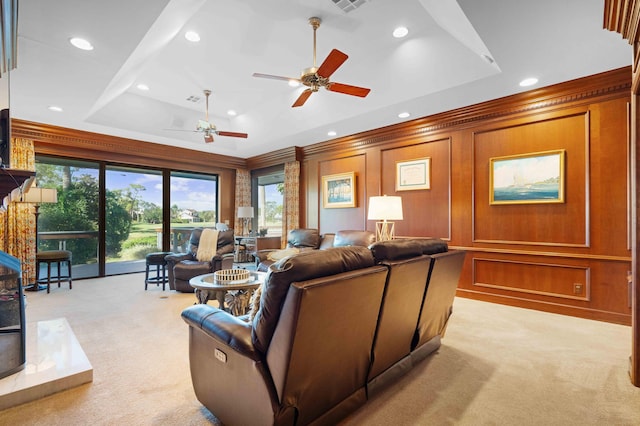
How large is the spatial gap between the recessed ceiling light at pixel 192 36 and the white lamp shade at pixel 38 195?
354 cm

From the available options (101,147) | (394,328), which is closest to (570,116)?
(394,328)

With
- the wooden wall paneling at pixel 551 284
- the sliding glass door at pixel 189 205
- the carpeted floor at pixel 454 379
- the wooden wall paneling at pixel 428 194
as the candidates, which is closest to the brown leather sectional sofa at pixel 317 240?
the wooden wall paneling at pixel 428 194

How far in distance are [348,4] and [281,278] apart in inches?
98.1

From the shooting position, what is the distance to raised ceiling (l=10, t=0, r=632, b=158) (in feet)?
7.73

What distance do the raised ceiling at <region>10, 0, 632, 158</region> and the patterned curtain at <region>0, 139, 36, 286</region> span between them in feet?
1.98

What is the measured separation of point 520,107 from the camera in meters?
3.79

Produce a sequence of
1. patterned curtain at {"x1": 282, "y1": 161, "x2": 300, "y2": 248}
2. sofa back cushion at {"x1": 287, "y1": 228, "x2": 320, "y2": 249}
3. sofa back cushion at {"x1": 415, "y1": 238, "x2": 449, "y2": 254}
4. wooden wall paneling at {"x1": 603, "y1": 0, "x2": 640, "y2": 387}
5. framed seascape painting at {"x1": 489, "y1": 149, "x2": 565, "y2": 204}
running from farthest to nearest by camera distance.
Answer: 1. patterned curtain at {"x1": 282, "y1": 161, "x2": 300, "y2": 248}
2. sofa back cushion at {"x1": 287, "y1": 228, "x2": 320, "y2": 249}
3. framed seascape painting at {"x1": 489, "y1": 149, "x2": 565, "y2": 204}
4. sofa back cushion at {"x1": 415, "y1": 238, "x2": 449, "y2": 254}
5. wooden wall paneling at {"x1": 603, "y1": 0, "x2": 640, "y2": 387}

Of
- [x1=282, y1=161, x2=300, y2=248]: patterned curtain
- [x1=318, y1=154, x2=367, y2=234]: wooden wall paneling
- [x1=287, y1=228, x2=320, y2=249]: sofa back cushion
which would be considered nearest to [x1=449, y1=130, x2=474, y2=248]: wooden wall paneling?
[x1=318, y1=154, x2=367, y2=234]: wooden wall paneling

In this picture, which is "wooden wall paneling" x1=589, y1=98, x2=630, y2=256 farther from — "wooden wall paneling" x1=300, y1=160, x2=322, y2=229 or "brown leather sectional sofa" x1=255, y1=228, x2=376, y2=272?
"wooden wall paneling" x1=300, y1=160, x2=322, y2=229

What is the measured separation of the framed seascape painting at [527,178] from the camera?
3555 millimetres

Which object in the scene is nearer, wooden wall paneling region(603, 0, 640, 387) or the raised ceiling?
wooden wall paneling region(603, 0, 640, 387)

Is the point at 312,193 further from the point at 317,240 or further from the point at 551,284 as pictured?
the point at 551,284

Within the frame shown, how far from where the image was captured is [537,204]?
3695 millimetres

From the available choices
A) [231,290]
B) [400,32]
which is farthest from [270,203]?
[400,32]
